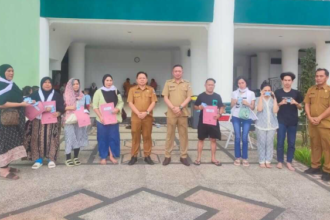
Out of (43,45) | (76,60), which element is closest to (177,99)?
(43,45)

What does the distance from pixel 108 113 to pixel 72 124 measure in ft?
2.05

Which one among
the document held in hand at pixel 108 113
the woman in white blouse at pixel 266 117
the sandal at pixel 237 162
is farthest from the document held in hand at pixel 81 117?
the woman in white blouse at pixel 266 117

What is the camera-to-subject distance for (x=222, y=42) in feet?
29.3

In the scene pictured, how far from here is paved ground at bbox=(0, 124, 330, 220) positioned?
329 centimetres

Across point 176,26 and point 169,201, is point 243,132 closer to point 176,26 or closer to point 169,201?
point 169,201

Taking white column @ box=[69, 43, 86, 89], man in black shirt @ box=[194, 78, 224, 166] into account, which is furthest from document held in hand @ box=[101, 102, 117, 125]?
white column @ box=[69, 43, 86, 89]

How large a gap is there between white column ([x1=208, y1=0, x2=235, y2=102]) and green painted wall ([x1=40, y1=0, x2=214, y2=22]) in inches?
10.0

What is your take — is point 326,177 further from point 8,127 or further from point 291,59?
point 291,59

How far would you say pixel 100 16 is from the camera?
28.6 ft

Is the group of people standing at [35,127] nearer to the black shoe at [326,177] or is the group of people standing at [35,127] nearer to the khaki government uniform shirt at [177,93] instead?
the khaki government uniform shirt at [177,93]

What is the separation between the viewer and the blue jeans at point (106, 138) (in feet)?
16.5

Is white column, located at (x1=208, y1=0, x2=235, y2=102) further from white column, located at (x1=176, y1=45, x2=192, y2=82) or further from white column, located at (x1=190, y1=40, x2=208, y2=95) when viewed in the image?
white column, located at (x1=176, y1=45, x2=192, y2=82)

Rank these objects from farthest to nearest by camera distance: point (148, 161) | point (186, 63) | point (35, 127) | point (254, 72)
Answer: point (254, 72) < point (186, 63) < point (148, 161) < point (35, 127)

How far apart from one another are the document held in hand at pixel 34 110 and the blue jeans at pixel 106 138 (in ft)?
3.03
